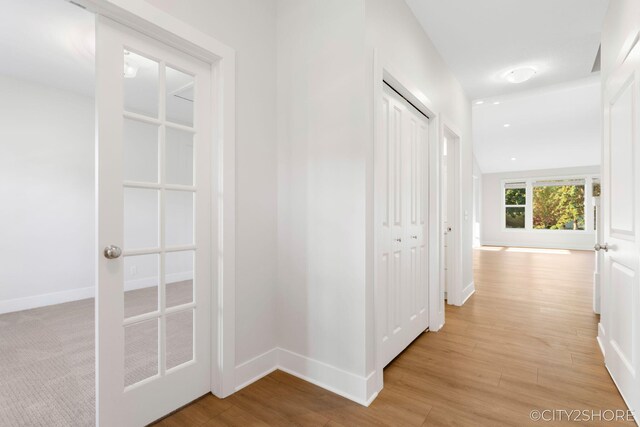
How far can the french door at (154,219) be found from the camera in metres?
1.46

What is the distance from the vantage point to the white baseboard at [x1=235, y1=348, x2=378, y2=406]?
1.85m

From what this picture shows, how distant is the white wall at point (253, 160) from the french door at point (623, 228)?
2.14 metres

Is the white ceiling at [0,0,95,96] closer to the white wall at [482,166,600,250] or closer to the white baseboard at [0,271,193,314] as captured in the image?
the white baseboard at [0,271,193,314]

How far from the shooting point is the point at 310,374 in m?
2.07

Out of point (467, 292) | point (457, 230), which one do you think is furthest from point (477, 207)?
point (457, 230)

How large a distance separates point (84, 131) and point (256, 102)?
3.51 m

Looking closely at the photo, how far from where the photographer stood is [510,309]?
3.60 metres

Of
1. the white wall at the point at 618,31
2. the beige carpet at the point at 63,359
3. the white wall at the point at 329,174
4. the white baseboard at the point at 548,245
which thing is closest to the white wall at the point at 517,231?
the white baseboard at the point at 548,245

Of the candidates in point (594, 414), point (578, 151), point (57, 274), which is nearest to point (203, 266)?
point (594, 414)

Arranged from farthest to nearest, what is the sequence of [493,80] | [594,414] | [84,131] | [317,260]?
[84,131]
[493,80]
[317,260]
[594,414]

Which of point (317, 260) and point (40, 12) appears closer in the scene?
point (317, 260)

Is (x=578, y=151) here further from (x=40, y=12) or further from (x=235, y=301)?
(x=40, y=12)

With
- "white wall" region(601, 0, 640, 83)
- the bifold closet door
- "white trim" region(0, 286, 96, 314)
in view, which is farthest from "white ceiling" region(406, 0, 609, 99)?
"white trim" region(0, 286, 96, 314)

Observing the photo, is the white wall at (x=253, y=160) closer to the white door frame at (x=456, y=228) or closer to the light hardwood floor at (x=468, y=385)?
the light hardwood floor at (x=468, y=385)
